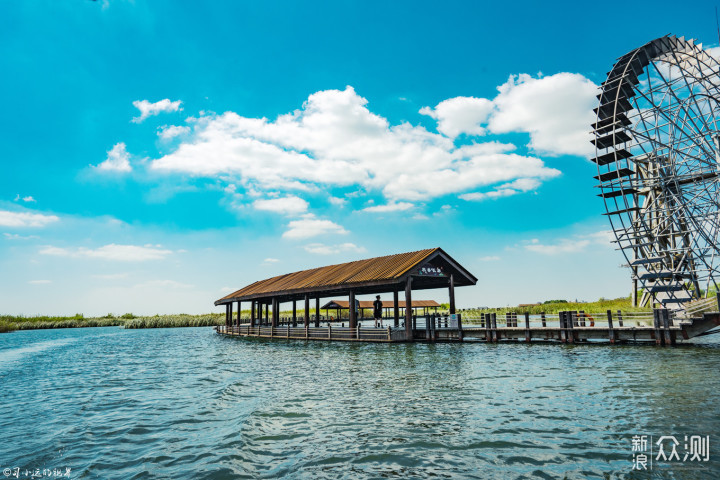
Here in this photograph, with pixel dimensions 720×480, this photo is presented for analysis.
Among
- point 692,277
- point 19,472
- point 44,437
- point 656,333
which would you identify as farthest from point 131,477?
point 692,277

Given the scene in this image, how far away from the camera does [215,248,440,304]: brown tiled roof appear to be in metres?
27.7

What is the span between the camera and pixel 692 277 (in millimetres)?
28844

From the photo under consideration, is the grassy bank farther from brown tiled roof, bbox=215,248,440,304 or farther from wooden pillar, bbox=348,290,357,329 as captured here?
wooden pillar, bbox=348,290,357,329

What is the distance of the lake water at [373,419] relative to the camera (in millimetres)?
6906

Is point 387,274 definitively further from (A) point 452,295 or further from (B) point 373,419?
(B) point 373,419

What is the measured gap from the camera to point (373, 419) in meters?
9.52

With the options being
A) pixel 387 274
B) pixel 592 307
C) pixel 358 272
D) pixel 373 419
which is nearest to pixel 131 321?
pixel 358 272

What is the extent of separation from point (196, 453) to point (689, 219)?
3377 cm

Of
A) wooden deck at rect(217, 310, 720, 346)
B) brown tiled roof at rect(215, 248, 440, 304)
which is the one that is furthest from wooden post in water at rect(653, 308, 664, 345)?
brown tiled roof at rect(215, 248, 440, 304)

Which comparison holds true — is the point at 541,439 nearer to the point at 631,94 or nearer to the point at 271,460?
the point at 271,460

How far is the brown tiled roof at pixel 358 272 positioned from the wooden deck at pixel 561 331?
346 centimetres

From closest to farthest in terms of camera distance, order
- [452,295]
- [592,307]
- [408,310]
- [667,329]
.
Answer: [667,329]
[408,310]
[452,295]
[592,307]

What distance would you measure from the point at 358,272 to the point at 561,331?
1430 centimetres

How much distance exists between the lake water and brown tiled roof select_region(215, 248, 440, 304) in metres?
9.88
